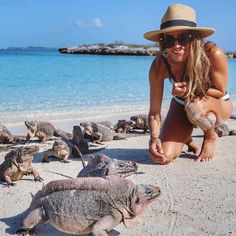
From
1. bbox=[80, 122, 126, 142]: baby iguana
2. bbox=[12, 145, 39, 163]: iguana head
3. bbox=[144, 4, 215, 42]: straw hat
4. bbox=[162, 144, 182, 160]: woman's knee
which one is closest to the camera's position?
bbox=[12, 145, 39, 163]: iguana head

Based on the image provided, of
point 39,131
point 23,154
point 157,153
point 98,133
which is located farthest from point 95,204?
point 39,131

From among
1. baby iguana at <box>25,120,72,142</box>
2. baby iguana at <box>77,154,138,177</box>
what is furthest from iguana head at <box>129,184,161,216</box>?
baby iguana at <box>25,120,72,142</box>

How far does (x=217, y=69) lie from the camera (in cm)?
455

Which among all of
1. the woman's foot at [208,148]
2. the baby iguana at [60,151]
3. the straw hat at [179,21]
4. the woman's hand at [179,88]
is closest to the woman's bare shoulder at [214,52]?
the straw hat at [179,21]

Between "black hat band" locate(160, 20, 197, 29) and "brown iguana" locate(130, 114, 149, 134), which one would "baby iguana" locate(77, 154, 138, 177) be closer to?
"black hat band" locate(160, 20, 197, 29)

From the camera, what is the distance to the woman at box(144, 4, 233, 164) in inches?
173

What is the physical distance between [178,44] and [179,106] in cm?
89

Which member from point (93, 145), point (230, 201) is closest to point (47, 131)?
point (93, 145)

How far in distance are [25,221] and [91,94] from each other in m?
11.0

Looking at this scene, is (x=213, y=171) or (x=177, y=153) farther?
(x=177, y=153)

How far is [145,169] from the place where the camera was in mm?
4488

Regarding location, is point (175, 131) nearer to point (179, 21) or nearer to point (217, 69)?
point (217, 69)

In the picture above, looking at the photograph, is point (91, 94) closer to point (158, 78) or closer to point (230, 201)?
point (158, 78)

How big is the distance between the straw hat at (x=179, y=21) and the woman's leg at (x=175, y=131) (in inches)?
37.4
